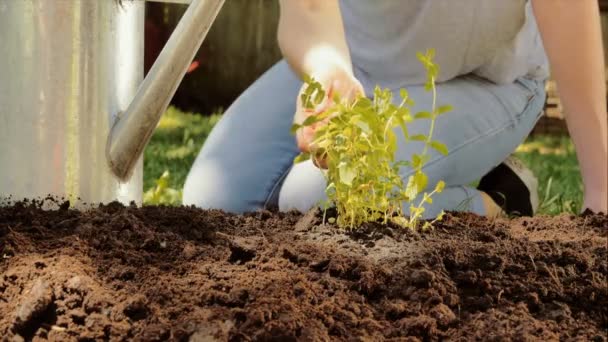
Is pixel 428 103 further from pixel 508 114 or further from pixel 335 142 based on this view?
pixel 335 142

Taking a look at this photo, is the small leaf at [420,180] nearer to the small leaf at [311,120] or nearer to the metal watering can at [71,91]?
the small leaf at [311,120]

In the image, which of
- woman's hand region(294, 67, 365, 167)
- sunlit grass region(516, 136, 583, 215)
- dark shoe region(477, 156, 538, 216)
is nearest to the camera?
woman's hand region(294, 67, 365, 167)

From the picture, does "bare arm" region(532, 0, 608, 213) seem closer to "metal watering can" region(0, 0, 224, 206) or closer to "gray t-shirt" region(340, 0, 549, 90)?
"gray t-shirt" region(340, 0, 549, 90)

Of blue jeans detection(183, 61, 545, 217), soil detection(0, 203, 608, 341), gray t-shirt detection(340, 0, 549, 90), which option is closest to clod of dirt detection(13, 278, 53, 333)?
soil detection(0, 203, 608, 341)

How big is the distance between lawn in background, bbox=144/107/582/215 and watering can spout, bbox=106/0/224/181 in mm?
1484

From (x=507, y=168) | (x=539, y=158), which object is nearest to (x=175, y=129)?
(x=539, y=158)

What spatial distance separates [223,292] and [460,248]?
0.37 meters

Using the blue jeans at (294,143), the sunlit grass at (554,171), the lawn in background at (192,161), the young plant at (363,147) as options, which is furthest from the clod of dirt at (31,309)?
the sunlit grass at (554,171)

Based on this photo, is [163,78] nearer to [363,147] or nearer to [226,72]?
[363,147]

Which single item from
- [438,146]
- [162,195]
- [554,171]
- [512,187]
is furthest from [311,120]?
[554,171]

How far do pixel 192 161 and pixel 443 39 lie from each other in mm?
2229

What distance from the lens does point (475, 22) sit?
→ 2.62 meters

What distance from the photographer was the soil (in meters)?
1.17

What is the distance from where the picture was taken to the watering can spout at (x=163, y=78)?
148 cm
